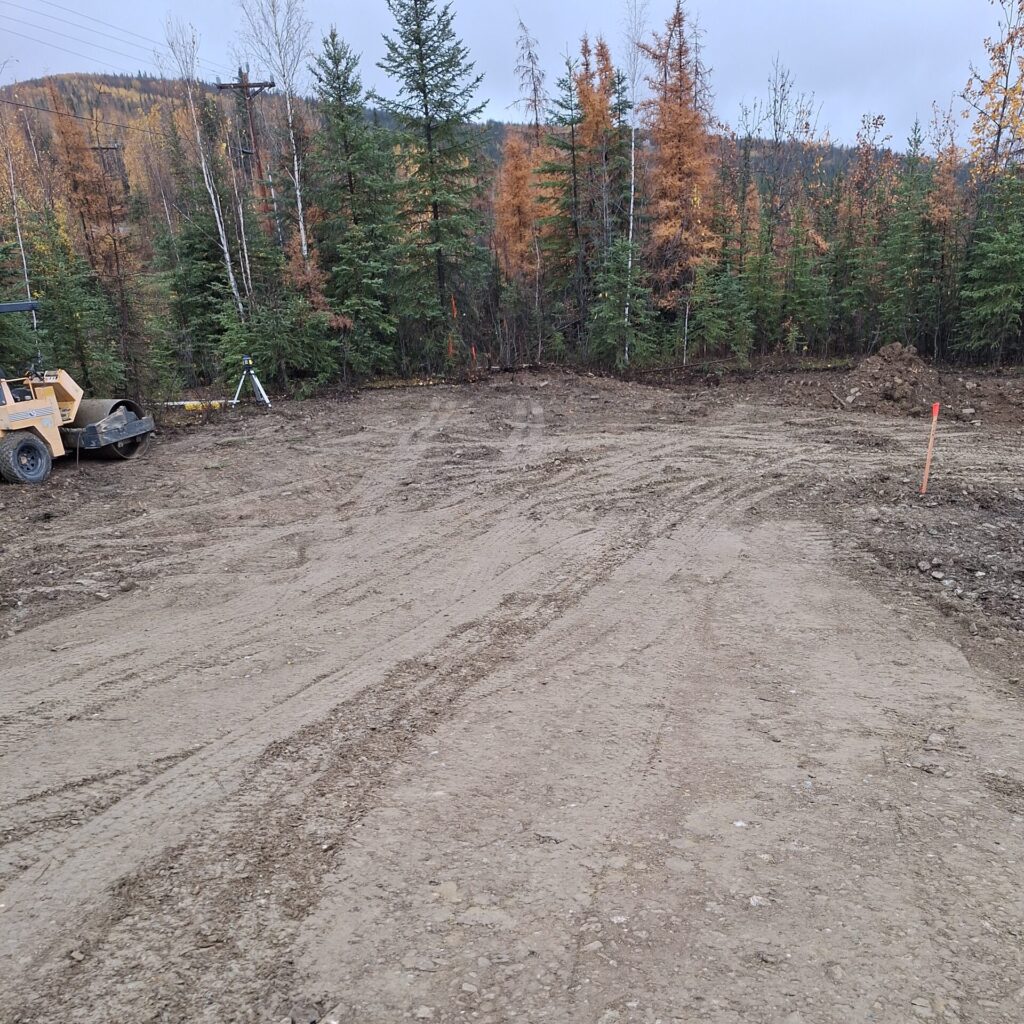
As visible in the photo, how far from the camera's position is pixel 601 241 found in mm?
24719

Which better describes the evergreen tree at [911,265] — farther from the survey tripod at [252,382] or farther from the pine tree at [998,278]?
the survey tripod at [252,382]

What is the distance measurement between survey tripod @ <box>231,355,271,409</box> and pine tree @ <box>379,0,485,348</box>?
17.5ft

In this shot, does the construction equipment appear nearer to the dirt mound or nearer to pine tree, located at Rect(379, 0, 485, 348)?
pine tree, located at Rect(379, 0, 485, 348)

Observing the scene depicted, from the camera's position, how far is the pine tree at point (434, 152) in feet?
65.9

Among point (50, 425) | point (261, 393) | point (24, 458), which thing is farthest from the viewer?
point (261, 393)

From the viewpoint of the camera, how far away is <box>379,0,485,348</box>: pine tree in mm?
20078

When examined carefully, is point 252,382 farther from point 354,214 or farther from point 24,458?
point 24,458

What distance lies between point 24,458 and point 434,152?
14.9 m

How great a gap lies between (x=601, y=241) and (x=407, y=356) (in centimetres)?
822

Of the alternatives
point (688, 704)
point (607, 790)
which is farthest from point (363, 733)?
point (688, 704)

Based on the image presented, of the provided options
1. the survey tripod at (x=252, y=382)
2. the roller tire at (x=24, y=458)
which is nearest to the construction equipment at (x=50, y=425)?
the roller tire at (x=24, y=458)

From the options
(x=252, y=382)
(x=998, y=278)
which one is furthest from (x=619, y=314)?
(x=252, y=382)

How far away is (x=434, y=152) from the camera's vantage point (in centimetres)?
2081

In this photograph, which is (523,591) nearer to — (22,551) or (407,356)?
(22,551)
